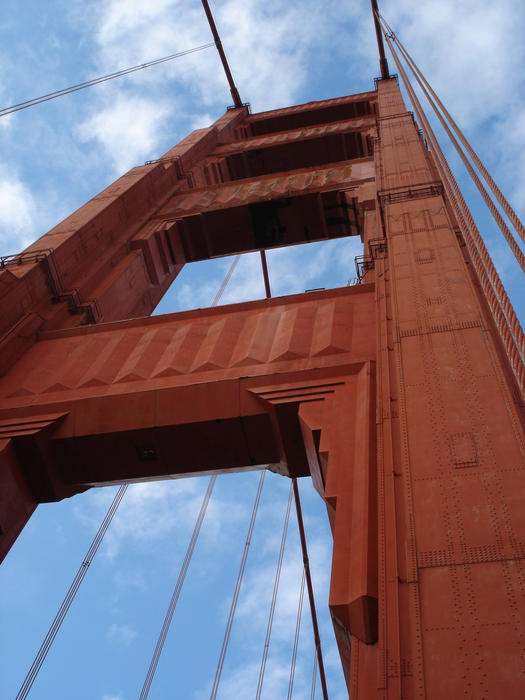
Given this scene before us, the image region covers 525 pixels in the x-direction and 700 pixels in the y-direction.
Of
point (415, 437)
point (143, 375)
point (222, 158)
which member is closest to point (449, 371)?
point (415, 437)

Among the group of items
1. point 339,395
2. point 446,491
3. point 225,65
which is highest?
point 225,65

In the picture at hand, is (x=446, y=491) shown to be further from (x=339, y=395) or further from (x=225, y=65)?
(x=225, y=65)

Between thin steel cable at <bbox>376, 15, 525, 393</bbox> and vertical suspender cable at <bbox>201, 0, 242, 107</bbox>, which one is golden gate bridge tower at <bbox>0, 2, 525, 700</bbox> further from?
vertical suspender cable at <bbox>201, 0, 242, 107</bbox>

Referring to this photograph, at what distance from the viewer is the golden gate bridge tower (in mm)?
4016

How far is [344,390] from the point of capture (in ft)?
23.0

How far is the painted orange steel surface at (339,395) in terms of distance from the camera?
400cm

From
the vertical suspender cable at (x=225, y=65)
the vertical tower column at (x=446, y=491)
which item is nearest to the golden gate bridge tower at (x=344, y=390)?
the vertical tower column at (x=446, y=491)

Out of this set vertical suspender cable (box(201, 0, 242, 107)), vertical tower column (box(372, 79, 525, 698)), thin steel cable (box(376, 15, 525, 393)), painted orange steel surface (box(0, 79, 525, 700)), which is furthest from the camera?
vertical suspender cable (box(201, 0, 242, 107))

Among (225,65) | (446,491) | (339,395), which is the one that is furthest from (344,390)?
(225,65)

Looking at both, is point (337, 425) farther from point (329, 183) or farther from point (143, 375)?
point (329, 183)

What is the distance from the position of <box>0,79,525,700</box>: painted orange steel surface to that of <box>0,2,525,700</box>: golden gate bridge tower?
0.06ft

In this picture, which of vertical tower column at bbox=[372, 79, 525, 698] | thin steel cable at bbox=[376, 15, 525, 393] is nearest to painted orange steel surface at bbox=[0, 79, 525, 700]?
vertical tower column at bbox=[372, 79, 525, 698]

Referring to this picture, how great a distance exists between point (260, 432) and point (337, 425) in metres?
1.20

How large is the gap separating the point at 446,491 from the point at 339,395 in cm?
244
